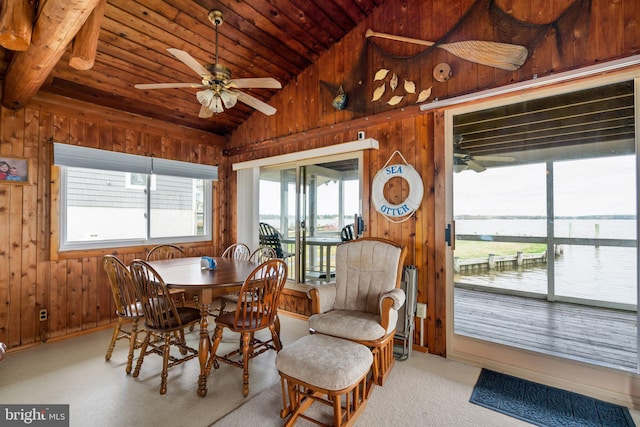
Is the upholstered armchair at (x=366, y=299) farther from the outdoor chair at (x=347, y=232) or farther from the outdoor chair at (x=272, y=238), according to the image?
the outdoor chair at (x=272, y=238)

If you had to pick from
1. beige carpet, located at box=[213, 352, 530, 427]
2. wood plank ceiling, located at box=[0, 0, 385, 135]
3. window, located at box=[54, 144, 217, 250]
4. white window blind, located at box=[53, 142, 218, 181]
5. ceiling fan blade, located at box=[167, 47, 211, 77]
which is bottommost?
beige carpet, located at box=[213, 352, 530, 427]

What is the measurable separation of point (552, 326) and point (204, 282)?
309cm

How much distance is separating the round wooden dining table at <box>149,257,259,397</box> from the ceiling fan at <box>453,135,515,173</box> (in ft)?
7.35

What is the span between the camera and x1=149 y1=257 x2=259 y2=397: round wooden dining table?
7.13ft

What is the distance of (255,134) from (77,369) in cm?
342

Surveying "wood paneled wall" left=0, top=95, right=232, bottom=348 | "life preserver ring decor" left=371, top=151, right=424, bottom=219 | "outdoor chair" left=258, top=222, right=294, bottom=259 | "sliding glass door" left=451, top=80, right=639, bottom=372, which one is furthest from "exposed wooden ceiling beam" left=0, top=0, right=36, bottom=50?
"sliding glass door" left=451, top=80, right=639, bottom=372

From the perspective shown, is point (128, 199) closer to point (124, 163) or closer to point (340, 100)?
point (124, 163)

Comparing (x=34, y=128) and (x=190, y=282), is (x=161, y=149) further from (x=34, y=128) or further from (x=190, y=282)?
A: (x=190, y=282)

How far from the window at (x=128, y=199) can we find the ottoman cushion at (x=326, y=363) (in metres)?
3.07

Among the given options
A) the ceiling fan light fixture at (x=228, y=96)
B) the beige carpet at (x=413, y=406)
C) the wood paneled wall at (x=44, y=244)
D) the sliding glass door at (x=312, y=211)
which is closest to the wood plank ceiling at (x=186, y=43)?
the wood paneled wall at (x=44, y=244)

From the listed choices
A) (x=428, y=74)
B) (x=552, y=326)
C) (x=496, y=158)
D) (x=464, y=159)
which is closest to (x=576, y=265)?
(x=552, y=326)

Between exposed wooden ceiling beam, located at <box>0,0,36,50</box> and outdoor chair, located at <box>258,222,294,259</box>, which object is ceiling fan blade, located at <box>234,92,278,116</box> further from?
outdoor chair, located at <box>258,222,294,259</box>

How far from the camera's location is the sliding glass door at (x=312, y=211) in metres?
3.82

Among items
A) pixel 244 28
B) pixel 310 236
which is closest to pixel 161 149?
pixel 244 28
